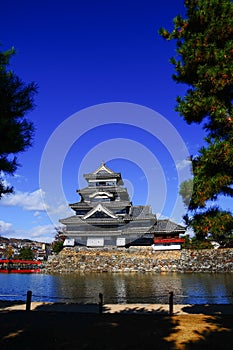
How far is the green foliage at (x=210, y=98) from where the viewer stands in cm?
845

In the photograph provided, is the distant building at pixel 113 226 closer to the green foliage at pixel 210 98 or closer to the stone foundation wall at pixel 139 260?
the stone foundation wall at pixel 139 260

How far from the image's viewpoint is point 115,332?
804 centimetres

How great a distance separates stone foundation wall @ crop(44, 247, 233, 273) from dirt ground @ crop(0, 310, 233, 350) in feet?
98.1

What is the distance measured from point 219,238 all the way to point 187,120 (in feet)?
13.2

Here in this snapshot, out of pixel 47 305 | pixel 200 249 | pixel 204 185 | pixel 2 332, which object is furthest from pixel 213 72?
pixel 200 249

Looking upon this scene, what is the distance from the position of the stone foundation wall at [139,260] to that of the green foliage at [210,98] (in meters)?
30.9

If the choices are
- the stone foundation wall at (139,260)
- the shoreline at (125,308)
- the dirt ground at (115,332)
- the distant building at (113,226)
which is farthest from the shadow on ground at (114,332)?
the distant building at (113,226)

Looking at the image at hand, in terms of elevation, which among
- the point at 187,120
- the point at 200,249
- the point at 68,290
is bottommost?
the point at 68,290

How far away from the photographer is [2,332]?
27.0 ft

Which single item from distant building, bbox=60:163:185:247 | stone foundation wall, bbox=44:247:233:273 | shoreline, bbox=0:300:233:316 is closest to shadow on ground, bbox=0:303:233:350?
shoreline, bbox=0:300:233:316

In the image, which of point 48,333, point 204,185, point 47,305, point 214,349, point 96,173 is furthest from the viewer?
point 96,173

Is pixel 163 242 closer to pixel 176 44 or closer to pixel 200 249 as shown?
pixel 200 249

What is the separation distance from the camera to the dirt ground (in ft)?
22.8

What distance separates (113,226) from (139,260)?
25.7 feet
